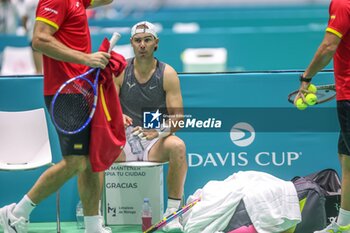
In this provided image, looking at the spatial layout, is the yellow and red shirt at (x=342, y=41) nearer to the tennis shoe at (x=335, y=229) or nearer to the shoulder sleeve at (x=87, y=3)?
the tennis shoe at (x=335, y=229)

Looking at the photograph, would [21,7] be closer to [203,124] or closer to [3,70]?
[3,70]

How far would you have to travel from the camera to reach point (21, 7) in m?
15.1

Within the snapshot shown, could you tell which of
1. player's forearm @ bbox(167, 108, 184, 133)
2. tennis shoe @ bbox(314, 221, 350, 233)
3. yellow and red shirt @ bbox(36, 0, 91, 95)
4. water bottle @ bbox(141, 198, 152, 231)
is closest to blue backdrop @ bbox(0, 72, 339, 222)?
player's forearm @ bbox(167, 108, 184, 133)

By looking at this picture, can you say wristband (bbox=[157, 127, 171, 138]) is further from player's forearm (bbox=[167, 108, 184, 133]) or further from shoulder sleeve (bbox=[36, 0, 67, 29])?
shoulder sleeve (bbox=[36, 0, 67, 29])

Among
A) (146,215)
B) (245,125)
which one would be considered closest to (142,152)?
(146,215)

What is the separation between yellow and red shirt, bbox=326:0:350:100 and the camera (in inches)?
252

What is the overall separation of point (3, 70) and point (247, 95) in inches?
219

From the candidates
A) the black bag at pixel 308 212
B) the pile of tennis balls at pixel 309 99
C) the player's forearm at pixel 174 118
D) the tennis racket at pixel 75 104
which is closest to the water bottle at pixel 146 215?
the player's forearm at pixel 174 118

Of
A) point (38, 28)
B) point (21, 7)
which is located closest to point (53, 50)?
point (38, 28)

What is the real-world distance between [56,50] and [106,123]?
2.03ft

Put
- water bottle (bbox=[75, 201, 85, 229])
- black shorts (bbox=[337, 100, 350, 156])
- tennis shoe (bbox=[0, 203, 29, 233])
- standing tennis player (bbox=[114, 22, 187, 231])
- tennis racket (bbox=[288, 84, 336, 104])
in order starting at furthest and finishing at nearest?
water bottle (bbox=[75, 201, 85, 229]), standing tennis player (bbox=[114, 22, 187, 231]), tennis racket (bbox=[288, 84, 336, 104]), tennis shoe (bbox=[0, 203, 29, 233]), black shorts (bbox=[337, 100, 350, 156])

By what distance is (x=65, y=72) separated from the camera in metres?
6.56

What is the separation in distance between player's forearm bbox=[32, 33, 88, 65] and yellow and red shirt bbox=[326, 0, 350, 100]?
1650 mm

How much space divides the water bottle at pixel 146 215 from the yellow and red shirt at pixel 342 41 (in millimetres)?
1820
